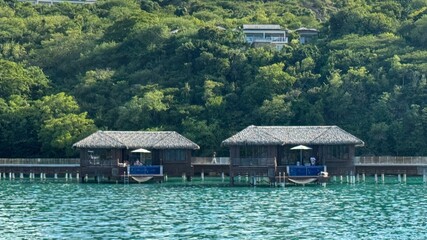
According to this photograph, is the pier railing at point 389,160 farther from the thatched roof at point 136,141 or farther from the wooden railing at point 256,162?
the thatched roof at point 136,141

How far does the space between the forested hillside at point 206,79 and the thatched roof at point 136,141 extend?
27.6 ft

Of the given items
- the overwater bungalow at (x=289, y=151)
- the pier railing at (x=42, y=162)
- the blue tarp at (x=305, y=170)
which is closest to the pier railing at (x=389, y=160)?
the overwater bungalow at (x=289, y=151)

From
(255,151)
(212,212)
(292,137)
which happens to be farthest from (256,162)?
(212,212)

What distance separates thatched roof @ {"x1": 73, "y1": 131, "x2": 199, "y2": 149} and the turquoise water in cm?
489

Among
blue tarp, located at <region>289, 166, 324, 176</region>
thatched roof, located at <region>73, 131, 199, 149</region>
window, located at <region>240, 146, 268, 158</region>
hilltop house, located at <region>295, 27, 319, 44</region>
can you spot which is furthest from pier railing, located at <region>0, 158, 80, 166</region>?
hilltop house, located at <region>295, 27, 319, 44</region>

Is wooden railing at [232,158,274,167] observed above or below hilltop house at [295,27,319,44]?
below

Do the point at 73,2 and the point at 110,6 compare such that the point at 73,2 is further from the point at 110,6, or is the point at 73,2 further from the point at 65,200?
the point at 65,200

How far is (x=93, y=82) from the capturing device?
95.9m

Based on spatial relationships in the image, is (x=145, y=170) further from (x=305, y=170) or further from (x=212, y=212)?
(x=212, y=212)

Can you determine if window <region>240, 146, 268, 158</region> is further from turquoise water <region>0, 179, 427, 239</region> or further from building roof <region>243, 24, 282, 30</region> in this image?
building roof <region>243, 24, 282, 30</region>

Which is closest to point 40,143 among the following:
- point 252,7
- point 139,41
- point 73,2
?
point 139,41

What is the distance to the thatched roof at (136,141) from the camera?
2894 inches

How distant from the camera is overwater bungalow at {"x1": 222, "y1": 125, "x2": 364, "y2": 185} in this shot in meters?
70.1

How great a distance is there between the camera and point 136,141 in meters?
74.8
